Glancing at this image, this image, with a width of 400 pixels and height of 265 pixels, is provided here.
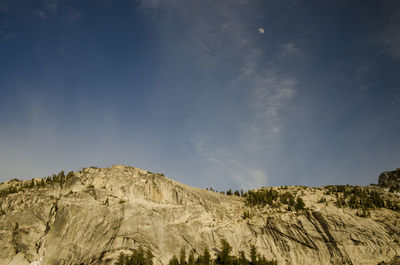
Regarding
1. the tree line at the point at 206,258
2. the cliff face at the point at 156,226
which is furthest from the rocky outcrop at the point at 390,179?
the tree line at the point at 206,258

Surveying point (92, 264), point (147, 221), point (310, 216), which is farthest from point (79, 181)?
point (310, 216)

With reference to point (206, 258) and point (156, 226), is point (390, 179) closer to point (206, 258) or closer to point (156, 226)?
point (206, 258)

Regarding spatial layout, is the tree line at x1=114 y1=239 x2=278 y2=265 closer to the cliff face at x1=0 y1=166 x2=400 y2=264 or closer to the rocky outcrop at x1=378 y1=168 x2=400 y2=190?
the cliff face at x1=0 y1=166 x2=400 y2=264

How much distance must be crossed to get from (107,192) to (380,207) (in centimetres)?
10604

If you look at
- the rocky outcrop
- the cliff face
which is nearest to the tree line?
the cliff face

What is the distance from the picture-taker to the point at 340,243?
97.7 m

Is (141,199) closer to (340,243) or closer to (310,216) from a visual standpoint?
(310,216)

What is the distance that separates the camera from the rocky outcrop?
150 metres

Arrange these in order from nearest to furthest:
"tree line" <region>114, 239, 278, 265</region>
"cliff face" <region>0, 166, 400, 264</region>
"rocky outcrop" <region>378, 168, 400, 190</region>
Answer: "tree line" <region>114, 239, 278, 265</region> < "cliff face" <region>0, 166, 400, 264</region> < "rocky outcrop" <region>378, 168, 400, 190</region>

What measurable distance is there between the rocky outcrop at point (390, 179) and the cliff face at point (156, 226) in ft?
158

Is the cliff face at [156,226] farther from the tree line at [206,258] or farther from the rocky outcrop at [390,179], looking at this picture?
the rocky outcrop at [390,179]

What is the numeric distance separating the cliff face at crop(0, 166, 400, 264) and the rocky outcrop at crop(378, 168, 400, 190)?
48.2 metres

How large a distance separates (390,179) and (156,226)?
439 ft

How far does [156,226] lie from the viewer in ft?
314
